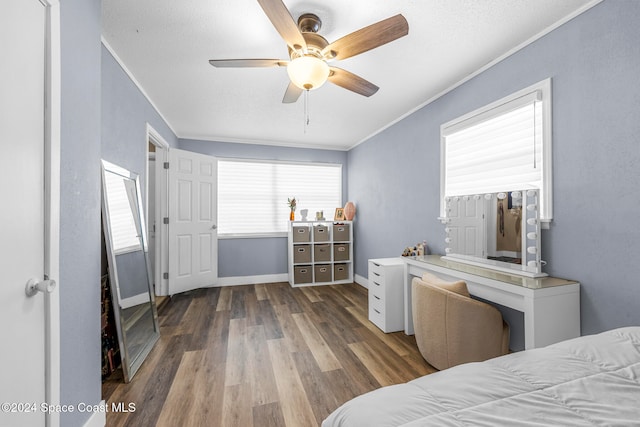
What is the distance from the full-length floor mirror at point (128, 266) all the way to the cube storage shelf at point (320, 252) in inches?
86.6

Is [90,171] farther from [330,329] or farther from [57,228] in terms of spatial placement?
[330,329]

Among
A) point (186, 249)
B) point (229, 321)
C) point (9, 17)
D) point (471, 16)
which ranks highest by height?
point (471, 16)

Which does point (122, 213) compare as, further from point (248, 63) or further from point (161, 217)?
point (248, 63)

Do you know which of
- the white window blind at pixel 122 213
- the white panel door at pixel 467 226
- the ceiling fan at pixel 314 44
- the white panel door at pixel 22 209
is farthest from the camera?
the white panel door at pixel 467 226

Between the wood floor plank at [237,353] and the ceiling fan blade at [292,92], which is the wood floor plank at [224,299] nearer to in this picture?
the wood floor plank at [237,353]

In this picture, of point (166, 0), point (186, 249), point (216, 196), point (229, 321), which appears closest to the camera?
point (166, 0)

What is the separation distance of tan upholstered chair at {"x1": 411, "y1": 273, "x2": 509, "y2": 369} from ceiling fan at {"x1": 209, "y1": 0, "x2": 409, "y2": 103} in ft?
→ 5.51

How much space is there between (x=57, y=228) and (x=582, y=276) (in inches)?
111

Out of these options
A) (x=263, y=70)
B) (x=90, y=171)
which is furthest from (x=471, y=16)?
(x=90, y=171)

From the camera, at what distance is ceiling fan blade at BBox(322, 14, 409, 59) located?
1.43 m

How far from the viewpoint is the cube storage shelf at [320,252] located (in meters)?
4.39

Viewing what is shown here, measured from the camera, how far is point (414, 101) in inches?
120

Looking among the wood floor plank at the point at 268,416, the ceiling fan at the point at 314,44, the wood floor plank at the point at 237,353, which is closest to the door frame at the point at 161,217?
the wood floor plank at the point at 237,353

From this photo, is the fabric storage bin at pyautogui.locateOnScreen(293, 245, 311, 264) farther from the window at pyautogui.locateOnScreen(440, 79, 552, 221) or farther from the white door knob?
the white door knob
